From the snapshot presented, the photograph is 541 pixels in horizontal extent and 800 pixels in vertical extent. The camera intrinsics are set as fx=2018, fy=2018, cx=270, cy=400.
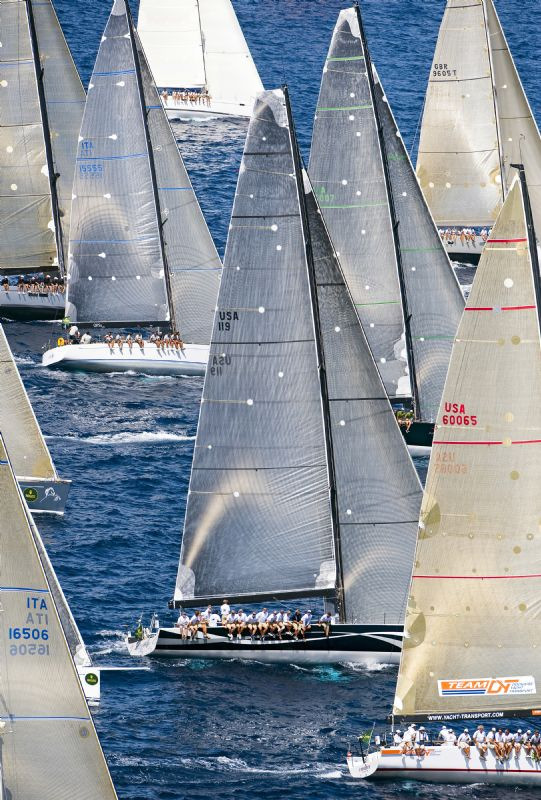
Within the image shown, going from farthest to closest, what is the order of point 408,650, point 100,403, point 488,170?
point 488,170 → point 100,403 → point 408,650

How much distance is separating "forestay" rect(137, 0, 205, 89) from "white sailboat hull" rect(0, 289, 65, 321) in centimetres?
3630

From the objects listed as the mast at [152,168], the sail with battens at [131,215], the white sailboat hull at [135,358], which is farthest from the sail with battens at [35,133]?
the white sailboat hull at [135,358]

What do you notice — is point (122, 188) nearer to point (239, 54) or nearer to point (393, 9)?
point (239, 54)

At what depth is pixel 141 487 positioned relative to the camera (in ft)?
295

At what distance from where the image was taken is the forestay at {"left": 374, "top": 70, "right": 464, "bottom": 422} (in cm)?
8856

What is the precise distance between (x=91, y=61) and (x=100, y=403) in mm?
53390

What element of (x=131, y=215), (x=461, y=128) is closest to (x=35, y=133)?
(x=131, y=215)

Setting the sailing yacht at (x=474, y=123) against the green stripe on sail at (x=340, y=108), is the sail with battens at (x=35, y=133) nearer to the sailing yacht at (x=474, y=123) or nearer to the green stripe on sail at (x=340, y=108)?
the sailing yacht at (x=474, y=123)

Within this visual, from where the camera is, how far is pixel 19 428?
84.6 metres

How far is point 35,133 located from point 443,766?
2109 inches

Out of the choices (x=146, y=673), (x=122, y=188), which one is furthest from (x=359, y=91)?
(x=146, y=673)

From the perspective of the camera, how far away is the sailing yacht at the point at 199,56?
140 meters

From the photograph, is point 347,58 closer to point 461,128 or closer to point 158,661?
point 461,128

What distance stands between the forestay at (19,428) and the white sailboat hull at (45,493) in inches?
16.1
